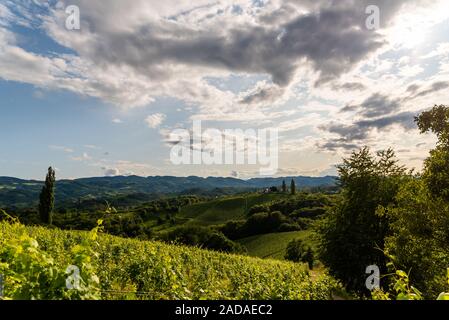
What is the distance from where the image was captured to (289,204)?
18112cm

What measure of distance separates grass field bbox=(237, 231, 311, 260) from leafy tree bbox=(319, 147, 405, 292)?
8107 cm

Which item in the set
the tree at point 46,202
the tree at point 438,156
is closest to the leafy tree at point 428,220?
the tree at point 438,156

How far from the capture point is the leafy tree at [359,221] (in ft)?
80.9

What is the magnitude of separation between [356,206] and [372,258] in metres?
3.62

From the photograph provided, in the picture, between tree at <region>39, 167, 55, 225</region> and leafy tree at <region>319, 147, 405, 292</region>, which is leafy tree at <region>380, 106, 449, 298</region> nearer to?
leafy tree at <region>319, 147, 405, 292</region>

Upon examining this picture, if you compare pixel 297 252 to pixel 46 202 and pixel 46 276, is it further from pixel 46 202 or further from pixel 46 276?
pixel 46 276

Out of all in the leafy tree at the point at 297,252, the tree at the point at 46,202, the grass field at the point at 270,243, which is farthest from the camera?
the grass field at the point at 270,243

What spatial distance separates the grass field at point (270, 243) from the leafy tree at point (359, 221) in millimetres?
81069

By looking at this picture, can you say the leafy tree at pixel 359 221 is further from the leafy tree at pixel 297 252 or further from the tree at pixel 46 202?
the tree at pixel 46 202

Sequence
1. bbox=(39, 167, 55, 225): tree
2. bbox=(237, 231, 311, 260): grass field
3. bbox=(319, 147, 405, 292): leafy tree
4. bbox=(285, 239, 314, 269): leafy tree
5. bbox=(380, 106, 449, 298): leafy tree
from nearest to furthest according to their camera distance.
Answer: bbox=(380, 106, 449, 298): leafy tree → bbox=(319, 147, 405, 292): leafy tree → bbox=(39, 167, 55, 225): tree → bbox=(285, 239, 314, 269): leafy tree → bbox=(237, 231, 311, 260): grass field

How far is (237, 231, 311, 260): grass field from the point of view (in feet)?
370

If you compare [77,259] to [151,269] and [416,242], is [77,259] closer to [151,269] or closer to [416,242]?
[151,269]

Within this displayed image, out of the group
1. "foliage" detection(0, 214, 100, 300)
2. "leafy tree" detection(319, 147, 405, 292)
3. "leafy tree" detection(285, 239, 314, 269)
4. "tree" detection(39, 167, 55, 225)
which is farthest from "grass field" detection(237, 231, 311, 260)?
"foliage" detection(0, 214, 100, 300)

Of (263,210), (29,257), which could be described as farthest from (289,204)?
(29,257)
